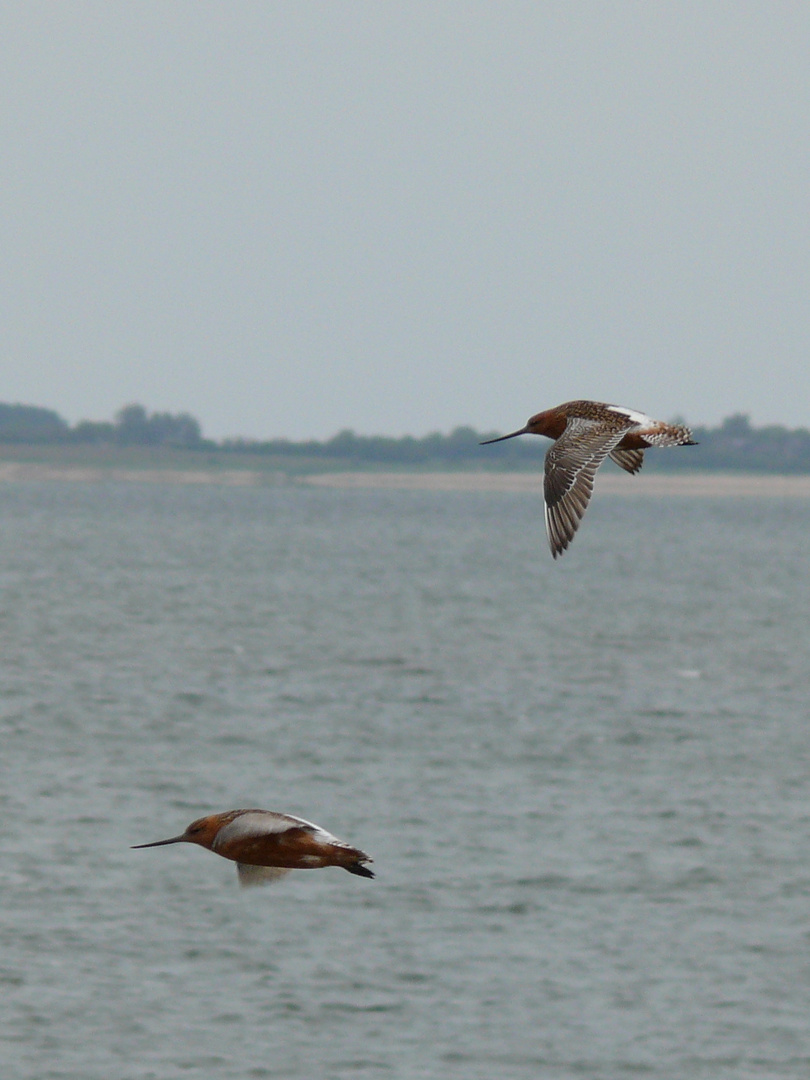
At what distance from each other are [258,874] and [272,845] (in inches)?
10.3

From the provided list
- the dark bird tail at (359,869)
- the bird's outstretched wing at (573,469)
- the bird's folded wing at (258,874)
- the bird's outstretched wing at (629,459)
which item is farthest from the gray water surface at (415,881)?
the dark bird tail at (359,869)

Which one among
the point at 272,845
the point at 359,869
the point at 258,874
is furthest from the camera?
the point at 258,874

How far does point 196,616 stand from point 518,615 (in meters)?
29.7

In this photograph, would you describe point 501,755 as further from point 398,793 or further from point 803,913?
point 803,913

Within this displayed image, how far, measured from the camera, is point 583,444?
362 inches

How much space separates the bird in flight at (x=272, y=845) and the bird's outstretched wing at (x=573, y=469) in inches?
85.8

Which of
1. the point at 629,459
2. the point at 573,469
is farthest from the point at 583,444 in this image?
the point at 629,459

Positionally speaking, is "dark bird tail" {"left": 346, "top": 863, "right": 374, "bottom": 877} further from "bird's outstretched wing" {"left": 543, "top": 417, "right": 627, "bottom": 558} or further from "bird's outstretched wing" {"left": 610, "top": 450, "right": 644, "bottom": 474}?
"bird's outstretched wing" {"left": 610, "top": 450, "right": 644, "bottom": 474}

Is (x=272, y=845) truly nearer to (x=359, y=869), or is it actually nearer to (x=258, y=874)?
(x=258, y=874)

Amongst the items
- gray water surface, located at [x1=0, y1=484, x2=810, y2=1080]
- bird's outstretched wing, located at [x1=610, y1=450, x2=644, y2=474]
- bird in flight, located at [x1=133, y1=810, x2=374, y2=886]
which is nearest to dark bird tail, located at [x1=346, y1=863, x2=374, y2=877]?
bird in flight, located at [x1=133, y1=810, x2=374, y2=886]

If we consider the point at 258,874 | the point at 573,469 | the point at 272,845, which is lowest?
the point at 258,874

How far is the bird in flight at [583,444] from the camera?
8.88m

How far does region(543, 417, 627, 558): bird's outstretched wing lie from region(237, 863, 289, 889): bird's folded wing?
2188 mm

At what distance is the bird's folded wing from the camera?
24.1 ft
